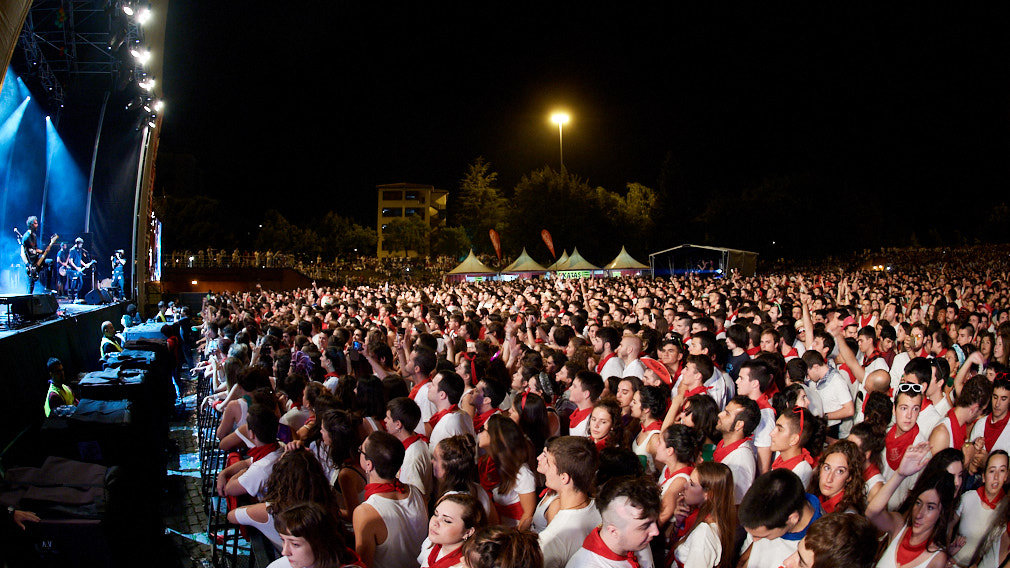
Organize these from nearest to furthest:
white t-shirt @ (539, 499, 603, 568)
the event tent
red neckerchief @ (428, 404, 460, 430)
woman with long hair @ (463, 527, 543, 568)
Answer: woman with long hair @ (463, 527, 543, 568) → white t-shirt @ (539, 499, 603, 568) → red neckerchief @ (428, 404, 460, 430) → the event tent

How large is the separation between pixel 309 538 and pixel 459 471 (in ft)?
2.76

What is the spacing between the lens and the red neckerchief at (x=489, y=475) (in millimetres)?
3307

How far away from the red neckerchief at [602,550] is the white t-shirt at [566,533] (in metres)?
0.23

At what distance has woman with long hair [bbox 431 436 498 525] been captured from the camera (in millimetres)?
2920

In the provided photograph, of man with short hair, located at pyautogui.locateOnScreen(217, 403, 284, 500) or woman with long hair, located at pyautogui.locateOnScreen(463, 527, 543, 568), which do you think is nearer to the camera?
woman with long hair, located at pyautogui.locateOnScreen(463, 527, 543, 568)

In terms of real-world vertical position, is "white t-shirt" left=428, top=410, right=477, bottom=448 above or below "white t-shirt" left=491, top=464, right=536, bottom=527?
above

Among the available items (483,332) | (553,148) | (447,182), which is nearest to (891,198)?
(553,148)

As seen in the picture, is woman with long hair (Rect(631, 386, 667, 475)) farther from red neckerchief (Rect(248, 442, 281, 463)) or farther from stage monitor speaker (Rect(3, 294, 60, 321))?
stage monitor speaker (Rect(3, 294, 60, 321))

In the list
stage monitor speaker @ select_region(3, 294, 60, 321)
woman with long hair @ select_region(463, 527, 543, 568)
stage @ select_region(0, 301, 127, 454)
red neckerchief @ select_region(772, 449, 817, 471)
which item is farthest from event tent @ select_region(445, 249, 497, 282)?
woman with long hair @ select_region(463, 527, 543, 568)

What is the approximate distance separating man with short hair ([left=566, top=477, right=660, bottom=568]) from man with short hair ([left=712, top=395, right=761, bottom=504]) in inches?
45.8

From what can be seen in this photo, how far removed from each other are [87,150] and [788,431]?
19037 millimetres

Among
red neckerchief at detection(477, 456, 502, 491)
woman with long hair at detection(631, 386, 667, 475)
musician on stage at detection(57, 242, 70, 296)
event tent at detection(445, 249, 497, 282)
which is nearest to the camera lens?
red neckerchief at detection(477, 456, 502, 491)

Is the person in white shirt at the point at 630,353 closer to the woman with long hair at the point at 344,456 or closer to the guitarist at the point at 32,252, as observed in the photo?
the woman with long hair at the point at 344,456

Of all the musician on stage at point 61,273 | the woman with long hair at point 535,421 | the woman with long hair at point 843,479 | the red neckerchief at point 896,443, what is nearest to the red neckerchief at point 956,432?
the red neckerchief at point 896,443
